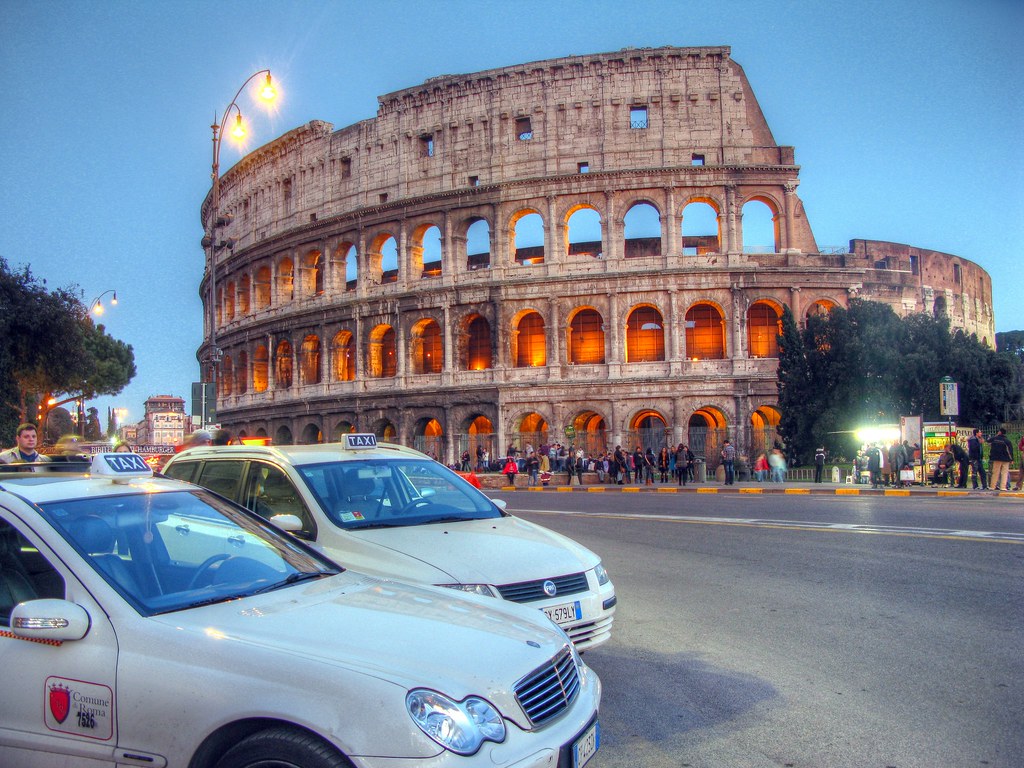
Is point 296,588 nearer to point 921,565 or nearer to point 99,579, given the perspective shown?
point 99,579

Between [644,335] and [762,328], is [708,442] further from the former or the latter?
[762,328]

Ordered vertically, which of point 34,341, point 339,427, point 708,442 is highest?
point 34,341

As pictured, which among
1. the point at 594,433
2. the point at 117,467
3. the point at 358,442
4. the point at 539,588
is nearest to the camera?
the point at 117,467

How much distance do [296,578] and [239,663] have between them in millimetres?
894

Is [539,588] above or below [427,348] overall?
below

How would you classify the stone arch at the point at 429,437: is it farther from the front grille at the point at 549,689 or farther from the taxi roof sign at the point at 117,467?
the front grille at the point at 549,689

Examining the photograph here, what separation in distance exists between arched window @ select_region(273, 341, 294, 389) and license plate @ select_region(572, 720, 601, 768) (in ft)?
144

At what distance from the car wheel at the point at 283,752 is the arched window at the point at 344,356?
40167 millimetres

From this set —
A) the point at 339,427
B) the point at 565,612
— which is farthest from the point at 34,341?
the point at 565,612

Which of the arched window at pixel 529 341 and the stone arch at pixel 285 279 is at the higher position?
the stone arch at pixel 285 279

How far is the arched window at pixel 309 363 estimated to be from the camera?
43844 mm

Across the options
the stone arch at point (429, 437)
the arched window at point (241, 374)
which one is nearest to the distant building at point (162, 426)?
the arched window at point (241, 374)

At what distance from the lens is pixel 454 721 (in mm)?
2588

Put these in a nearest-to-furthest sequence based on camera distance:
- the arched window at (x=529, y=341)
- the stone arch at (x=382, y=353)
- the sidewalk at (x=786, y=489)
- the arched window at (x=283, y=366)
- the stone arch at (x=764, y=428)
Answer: the sidewalk at (x=786, y=489) → the stone arch at (x=764, y=428) → the arched window at (x=529, y=341) → the stone arch at (x=382, y=353) → the arched window at (x=283, y=366)
